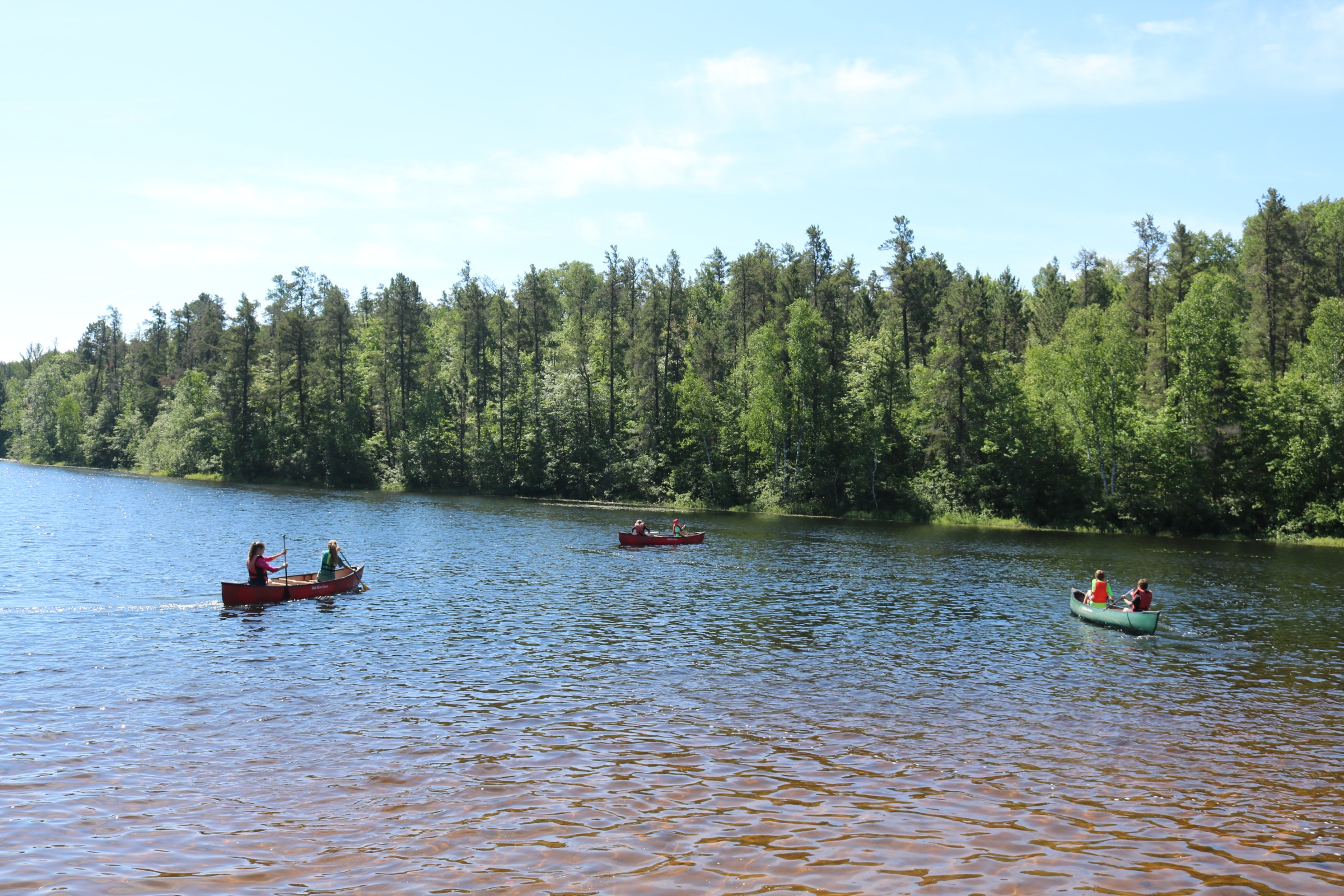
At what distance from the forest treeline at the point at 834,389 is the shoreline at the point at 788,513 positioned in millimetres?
893

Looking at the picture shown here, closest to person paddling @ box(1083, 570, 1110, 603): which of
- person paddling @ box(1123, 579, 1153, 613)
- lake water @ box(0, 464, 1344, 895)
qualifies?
person paddling @ box(1123, 579, 1153, 613)

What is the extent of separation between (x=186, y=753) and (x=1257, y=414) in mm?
73030

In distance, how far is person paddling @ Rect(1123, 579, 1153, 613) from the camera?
94.7 ft

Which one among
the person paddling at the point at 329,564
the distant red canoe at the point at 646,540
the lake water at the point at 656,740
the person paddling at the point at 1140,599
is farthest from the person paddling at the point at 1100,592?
the person paddling at the point at 329,564

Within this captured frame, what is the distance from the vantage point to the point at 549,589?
34.7 m

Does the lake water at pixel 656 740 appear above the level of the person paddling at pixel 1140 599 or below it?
below

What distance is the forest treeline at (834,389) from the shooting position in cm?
6650

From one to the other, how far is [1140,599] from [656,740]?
810 inches

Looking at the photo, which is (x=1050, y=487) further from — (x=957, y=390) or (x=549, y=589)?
(x=549, y=589)

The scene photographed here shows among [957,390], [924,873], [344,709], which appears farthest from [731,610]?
[957,390]

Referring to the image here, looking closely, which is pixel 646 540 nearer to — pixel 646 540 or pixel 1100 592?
pixel 646 540

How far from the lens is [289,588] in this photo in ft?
101

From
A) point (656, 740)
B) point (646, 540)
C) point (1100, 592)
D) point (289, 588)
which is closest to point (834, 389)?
point (646, 540)

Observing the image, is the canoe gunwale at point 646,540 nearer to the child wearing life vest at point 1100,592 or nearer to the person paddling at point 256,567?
the person paddling at point 256,567
